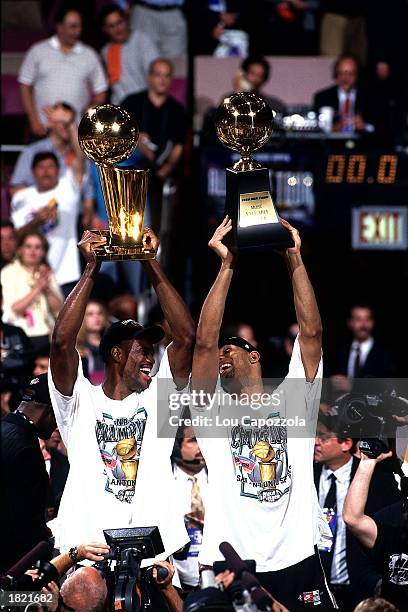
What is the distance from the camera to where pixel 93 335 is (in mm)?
9281

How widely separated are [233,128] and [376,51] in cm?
725

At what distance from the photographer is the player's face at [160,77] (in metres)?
10.8

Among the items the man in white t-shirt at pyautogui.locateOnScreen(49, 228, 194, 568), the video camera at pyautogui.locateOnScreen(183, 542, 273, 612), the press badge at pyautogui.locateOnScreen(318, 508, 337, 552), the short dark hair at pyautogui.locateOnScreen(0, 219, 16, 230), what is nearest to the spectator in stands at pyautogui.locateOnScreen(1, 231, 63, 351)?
the short dark hair at pyautogui.locateOnScreen(0, 219, 16, 230)

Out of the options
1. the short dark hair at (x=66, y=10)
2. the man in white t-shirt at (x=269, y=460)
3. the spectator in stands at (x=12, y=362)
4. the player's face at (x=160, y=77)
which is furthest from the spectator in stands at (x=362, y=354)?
the man in white t-shirt at (x=269, y=460)

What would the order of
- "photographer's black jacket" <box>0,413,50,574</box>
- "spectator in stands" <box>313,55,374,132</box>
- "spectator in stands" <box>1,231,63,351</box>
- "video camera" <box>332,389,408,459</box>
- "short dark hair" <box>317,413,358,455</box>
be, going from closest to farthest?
"photographer's black jacket" <box>0,413,50,574</box>, "video camera" <box>332,389,408,459</box>, "short dark hair" <box>317,413,358,455</box>, "spectator in stands" <box>1,231,63,351</box>, "spectator in stands" <box>313,55,374,132</box>

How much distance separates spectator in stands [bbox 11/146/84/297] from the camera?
34.0 feet

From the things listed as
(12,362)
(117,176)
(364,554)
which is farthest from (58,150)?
(364,554)

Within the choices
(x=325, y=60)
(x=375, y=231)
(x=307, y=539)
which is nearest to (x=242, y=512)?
(x=307, y=539)

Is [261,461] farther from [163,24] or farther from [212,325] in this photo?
[163,24]

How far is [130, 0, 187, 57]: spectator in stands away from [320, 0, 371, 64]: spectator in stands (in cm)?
143

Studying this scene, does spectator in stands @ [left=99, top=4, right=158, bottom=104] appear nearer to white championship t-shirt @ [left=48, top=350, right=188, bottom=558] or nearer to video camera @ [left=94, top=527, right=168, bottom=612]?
white championship t-shirt @ [left=48, top=350, right=188, bottom=558]

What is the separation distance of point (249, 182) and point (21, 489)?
170 centimetres

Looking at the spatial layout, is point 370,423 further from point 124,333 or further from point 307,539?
point 124,333

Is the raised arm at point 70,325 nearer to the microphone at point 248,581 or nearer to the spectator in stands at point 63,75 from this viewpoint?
the microphone at point 248,581
